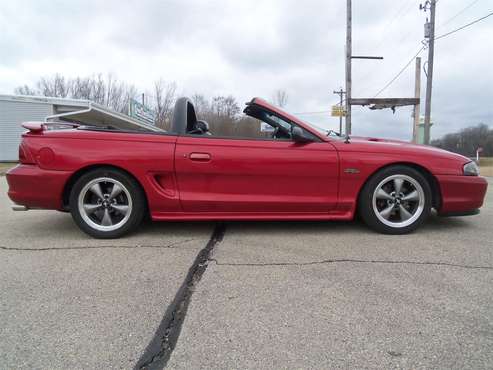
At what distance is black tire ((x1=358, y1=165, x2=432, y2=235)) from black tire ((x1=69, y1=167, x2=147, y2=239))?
2215mm

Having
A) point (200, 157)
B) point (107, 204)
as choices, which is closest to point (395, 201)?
point (200, 157)

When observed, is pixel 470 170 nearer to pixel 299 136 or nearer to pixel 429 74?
pixel 299 136

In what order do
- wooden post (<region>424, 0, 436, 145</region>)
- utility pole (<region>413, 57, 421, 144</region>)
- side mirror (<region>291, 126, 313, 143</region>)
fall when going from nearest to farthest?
side mirror (<region>291, 126, 313, 143</region>)
wooden post (<region>424, 0, 436, 145</region>)
utility pole (<region>413, 57, 421, 144</region>)

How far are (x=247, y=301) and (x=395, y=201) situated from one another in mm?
2066

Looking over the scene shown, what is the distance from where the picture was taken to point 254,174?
315 centimetres

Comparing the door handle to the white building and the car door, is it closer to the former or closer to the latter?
the car door

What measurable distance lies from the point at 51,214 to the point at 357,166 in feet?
12.4

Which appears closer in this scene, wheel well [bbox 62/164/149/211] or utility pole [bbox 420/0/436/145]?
wheel well [bbox 62/164/149/211]

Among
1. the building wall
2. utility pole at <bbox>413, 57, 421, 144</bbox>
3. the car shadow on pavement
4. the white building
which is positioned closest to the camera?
the car shadow on pavement

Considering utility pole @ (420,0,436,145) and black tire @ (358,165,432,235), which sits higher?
utility pole @ (420,0,436,145)

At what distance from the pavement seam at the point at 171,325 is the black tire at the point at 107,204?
93 centimetres

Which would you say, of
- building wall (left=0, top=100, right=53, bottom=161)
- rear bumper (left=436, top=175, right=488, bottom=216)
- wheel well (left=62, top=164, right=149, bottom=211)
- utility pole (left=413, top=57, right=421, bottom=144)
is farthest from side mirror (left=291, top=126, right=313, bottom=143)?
building wall (left=0, top=100, right=53, bottom=161)

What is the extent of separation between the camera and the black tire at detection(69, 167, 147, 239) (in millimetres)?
3102

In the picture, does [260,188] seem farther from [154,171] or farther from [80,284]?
[80,284]
